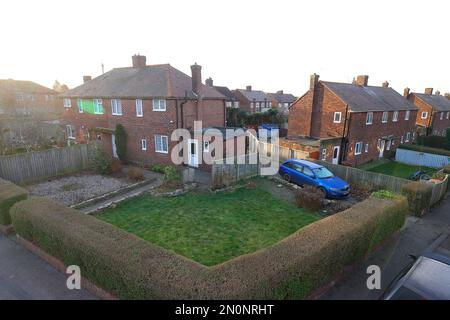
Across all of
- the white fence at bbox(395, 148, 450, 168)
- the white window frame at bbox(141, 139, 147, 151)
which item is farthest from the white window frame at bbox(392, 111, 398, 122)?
the white window frame at bbox(141, 139, 147, 151)

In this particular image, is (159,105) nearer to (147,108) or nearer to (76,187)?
(147,108)

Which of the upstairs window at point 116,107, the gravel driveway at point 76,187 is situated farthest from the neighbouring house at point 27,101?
the gravel driveway at point 76,187

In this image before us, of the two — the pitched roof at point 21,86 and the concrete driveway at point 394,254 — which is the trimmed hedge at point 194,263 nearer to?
the concrete driveway at point 394,254

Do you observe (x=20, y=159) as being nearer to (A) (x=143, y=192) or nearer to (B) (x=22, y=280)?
(A) (x=143, y=192)

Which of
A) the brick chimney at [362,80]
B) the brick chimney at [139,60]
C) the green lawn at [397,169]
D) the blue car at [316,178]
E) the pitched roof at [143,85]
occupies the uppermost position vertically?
the brick chimney at [139,60]

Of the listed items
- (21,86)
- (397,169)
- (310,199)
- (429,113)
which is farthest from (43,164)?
(21,86)

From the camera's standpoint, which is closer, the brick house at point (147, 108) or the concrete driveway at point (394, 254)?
the concrete driveway at point (394, 254)

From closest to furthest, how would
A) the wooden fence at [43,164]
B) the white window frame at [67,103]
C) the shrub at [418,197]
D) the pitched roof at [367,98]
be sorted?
the shrub at [418,197] < the wooden fence at [43,164] < the pitched roof at [367,98] < the white window frame at [67,103]

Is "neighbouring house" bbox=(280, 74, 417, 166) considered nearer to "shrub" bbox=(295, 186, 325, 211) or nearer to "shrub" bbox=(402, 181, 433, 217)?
"shrub" bbox=(295, 186, 325, 211)
